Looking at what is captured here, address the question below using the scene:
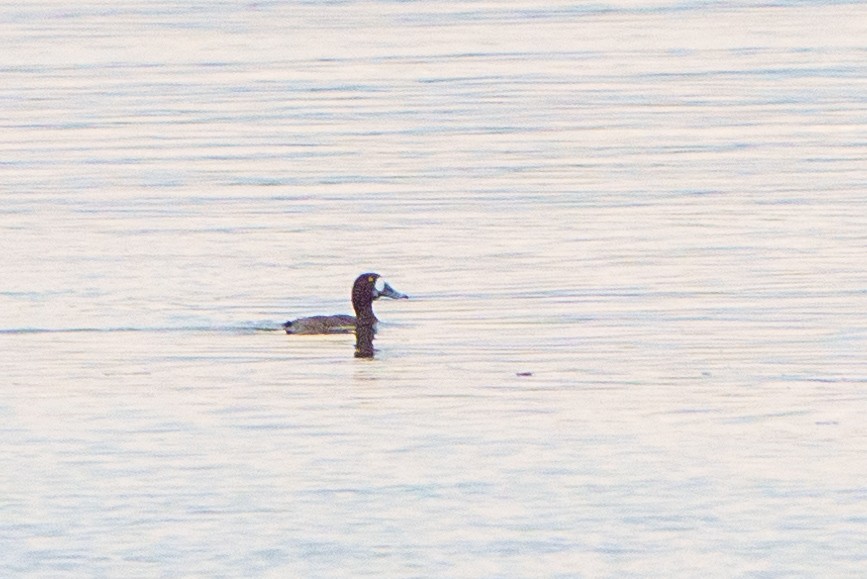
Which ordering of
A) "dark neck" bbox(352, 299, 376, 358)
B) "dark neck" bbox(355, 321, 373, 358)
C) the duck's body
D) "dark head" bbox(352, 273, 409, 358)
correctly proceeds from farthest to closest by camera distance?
"dark head" bbox(352, 273, 409, 358) → the duck's body → "dark neck" bbox(352, 299, 376, 358) → "dark neck" bbox(355, 321, 373, 358)

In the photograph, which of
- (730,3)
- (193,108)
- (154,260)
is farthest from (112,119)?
(730,3)

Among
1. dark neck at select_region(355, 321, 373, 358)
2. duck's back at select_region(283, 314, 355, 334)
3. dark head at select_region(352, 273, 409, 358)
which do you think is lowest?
dark neck at select_region(355, 321, 373, 358)

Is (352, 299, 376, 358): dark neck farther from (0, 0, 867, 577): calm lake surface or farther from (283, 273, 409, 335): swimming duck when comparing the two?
(0, 0, 867, 577): calm lake surface

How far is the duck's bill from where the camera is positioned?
726 inches

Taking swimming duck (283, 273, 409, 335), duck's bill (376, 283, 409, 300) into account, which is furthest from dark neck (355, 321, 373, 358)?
duck's bill (376, 283, 409, 300)

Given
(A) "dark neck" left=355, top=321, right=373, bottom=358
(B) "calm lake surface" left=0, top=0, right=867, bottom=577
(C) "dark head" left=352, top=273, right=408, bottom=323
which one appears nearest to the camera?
(B) "calm lake surface" left=0, top=0, right=867, bottom=577

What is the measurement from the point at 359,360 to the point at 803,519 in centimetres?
545

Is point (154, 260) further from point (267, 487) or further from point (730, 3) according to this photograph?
point (730, 3)

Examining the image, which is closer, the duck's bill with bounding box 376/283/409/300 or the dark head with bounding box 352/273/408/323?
Answer: the dark head with bounding box 352/273/408/323

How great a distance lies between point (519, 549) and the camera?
1137cm

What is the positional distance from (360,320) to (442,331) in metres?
0.84

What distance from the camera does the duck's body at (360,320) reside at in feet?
57.4

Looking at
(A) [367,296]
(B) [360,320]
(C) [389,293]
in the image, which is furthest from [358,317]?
(C) [389,293]

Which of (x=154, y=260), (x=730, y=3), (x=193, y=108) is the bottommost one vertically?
(x=154, y=260)
